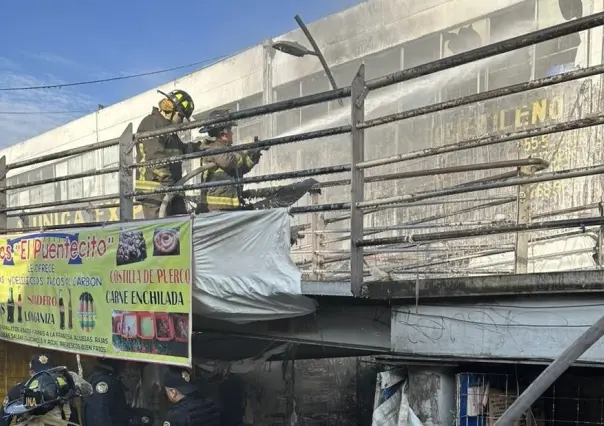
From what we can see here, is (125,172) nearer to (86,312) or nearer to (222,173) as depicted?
(222,173)

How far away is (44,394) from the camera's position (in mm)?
5133

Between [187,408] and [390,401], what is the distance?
226cm

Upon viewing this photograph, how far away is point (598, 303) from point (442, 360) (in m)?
0.92

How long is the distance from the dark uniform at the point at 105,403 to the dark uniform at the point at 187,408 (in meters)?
0.83

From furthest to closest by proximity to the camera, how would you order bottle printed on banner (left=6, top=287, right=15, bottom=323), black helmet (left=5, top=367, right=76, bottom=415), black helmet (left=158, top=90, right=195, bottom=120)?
bottle printed on banner (left=6, top=287, right=15, bottom=323), black helmet (left=158, top=90, right=195, bottom=120), black helmet (left=5, top=367, right=76, bottom=415)

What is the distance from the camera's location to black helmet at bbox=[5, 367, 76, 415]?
5.13 m

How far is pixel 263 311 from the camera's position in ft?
13.9

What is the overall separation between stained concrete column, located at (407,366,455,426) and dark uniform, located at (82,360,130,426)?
3636 millimetres

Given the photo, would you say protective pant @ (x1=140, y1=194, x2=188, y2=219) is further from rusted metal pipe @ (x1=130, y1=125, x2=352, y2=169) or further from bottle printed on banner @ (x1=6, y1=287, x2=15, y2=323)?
bottle printed on banner @ (x1=6, y1=287, x2=15, y2=323)

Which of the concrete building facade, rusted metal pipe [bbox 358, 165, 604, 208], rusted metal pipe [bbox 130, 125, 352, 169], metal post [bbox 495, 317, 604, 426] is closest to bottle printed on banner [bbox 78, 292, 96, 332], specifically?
rusted metal pipe [bbox 130, 125, 352, 169]

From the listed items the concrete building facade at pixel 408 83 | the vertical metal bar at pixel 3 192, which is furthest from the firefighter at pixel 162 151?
the concrete building facade at pixel 408 83

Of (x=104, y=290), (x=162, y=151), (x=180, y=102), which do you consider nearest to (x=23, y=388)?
(x=104, y=290)

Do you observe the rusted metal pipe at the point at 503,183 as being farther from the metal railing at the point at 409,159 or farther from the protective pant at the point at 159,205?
the protective pant at the point at 159,205

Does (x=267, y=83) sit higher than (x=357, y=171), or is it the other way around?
(x=267, y=83)
